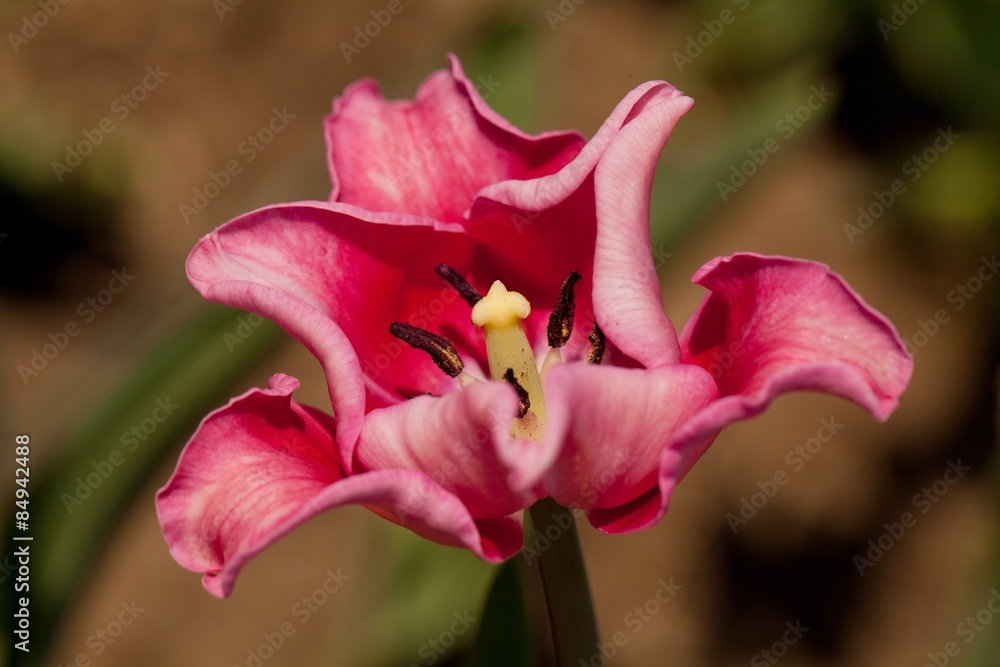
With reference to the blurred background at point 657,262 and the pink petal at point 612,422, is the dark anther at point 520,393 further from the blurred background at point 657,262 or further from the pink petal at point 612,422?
the blurred background at point 657,262

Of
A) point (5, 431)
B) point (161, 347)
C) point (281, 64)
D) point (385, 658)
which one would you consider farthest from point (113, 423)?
point (281, 64)

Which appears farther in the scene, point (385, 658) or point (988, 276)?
point (988, 276)

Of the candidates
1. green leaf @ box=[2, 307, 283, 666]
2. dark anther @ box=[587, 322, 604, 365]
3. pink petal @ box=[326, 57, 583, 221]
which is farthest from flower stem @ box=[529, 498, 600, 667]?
green leaf @ box=[2, 307, 283, 666]

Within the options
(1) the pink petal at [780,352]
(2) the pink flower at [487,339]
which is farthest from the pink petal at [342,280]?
(1) the pink petal at [780,352]

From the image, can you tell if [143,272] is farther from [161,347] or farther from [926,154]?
[926,154]

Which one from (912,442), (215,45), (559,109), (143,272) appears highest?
(215,45)

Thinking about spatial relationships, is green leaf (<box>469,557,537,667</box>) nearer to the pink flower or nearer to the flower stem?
the flower stem
